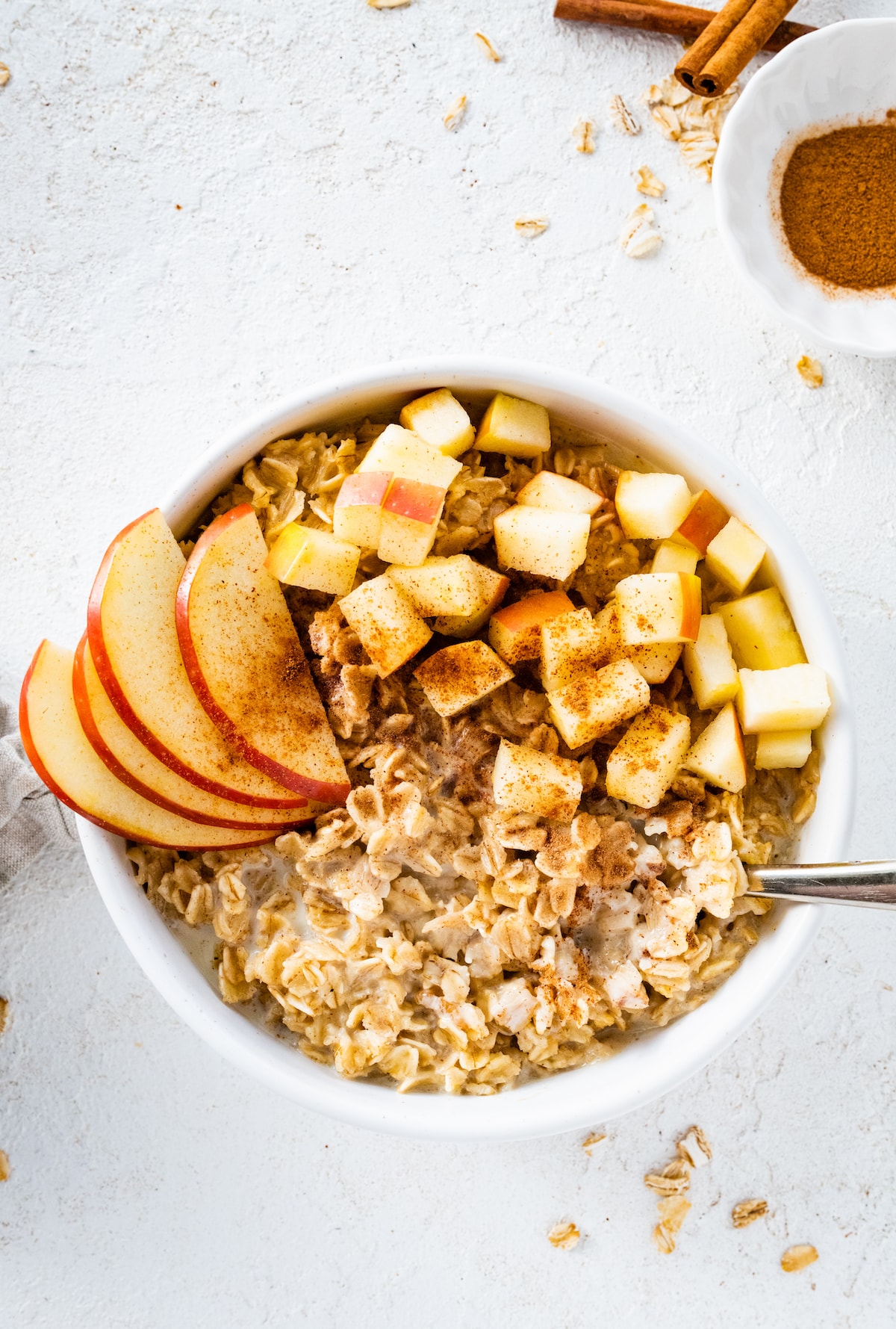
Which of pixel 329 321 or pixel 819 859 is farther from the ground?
pixel 329 321

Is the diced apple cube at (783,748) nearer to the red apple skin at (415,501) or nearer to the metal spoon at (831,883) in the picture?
the metal spoon at (831,883)

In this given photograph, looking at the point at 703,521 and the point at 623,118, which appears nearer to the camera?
the point at 703,521

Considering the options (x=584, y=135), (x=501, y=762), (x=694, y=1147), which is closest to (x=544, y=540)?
(x=501, y=762)

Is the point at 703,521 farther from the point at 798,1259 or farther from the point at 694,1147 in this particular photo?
the point at 798,1259

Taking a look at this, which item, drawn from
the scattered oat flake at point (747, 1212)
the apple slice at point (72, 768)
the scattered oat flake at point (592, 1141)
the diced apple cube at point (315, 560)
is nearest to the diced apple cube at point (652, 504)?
the diced apple cube at point (315, 560)

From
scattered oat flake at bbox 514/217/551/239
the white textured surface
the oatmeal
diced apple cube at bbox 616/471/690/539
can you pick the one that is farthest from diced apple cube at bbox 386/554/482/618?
scattered oat flake at bbox 514/217/551/239

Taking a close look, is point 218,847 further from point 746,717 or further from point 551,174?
point 551,174

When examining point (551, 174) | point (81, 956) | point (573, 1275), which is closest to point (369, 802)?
point (81, 956)
